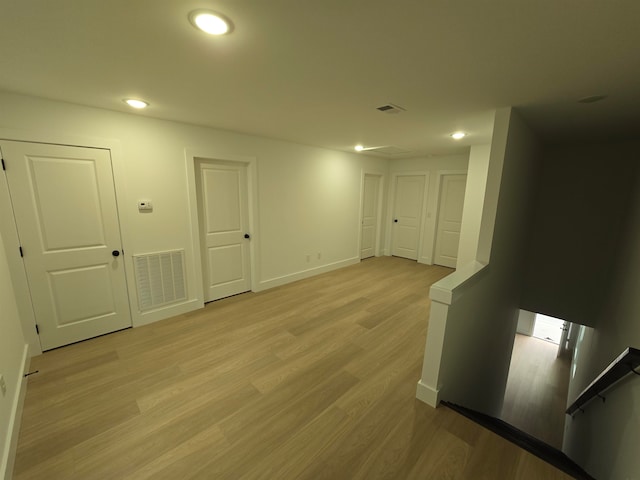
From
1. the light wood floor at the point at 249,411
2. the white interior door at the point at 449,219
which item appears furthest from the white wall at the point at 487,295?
the white interior door at the point at 449,219

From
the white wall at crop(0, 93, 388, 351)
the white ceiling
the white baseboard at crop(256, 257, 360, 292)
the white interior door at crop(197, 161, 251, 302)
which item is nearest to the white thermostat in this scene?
the white wall at crop(0, 93, 388, 351)

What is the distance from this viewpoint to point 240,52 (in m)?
1.46

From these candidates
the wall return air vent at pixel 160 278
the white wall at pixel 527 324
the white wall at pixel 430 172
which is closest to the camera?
the wall return air vent at pixel 160 278

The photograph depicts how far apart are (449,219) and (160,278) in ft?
17.9

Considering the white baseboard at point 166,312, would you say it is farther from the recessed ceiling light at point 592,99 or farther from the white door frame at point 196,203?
the recessed ceiling light at point 592,99

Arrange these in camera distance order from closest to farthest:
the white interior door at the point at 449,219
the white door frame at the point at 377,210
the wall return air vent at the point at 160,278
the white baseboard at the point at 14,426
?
the white baseboard at the point at 14,426 → the wall return air vent at the point at 160,278 → the white interior door at the point at 449,219 → the white door frame at the point at 377,210

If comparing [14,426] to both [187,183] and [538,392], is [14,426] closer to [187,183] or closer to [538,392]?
[187,183]

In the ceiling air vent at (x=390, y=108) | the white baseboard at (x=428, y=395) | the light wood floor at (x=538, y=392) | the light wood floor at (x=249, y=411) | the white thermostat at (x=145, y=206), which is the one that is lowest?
the light wood floor at (x=538, y=392)

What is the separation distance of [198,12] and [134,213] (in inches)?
94.1

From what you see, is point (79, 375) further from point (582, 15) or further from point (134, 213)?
point (582, 15)

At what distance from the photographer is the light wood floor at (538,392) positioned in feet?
14.5

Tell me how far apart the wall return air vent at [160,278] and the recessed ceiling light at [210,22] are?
2566 millimetres

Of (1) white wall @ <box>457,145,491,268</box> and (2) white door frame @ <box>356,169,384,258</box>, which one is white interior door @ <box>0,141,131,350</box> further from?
(1) white wall @ <box>457,145,491,268</box>

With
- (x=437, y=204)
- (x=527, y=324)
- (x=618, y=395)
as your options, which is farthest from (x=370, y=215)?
(x=527, y=324)
